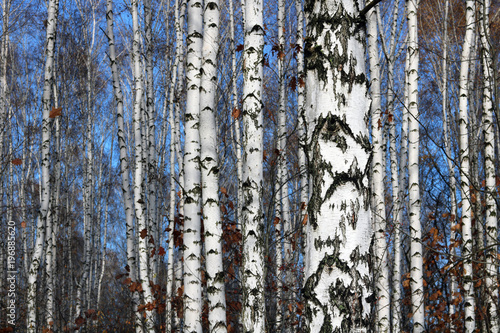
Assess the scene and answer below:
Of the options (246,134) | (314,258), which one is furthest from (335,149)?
(246,134)

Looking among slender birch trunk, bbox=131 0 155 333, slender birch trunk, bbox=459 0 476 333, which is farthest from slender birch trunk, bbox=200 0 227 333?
slender birch trunk, bbox=459 0 476 333

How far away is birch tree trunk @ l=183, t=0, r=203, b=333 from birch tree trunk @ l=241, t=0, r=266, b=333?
0.49 meters

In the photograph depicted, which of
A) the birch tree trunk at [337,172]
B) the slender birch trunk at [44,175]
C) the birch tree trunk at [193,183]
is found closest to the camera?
the birch tree trunk at [337,172]

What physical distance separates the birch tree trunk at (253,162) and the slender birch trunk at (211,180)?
9.8 inches

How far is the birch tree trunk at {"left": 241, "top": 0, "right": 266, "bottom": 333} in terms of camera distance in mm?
4043

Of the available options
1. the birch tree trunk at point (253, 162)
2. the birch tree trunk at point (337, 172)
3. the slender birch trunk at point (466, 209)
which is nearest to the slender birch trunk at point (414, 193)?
the slender birch trunk at point (466, 209)

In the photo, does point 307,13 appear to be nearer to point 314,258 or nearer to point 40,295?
point 314,258

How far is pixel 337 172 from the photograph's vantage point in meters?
1.71

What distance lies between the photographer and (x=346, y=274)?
163cm

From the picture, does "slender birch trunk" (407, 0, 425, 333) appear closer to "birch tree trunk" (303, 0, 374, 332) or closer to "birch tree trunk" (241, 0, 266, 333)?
"birch tree trunk" (241, 0, 266, 333)

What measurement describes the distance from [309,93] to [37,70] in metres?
15.1

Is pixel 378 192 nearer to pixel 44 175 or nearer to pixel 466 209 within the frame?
pixel 466 209

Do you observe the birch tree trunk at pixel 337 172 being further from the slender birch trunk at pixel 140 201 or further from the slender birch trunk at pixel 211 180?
the slender birch trunk at pixel 140 201

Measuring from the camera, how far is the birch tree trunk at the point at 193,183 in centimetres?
416
